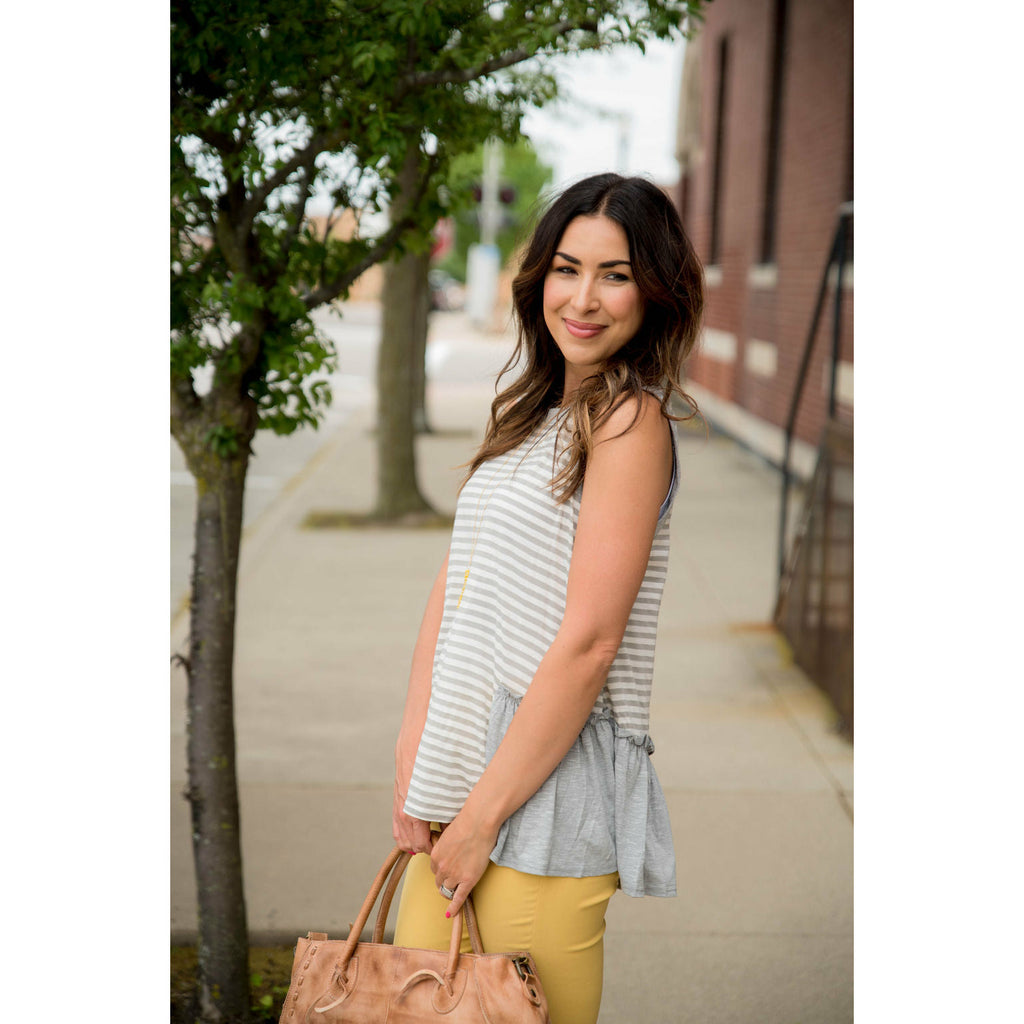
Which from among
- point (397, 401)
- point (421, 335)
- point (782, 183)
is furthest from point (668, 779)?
point (782, 183)

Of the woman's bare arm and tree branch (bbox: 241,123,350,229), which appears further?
tree branch (bbox: 241,123,350,229)

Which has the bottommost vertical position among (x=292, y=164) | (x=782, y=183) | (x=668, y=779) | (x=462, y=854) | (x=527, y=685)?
(x=668, y=779)

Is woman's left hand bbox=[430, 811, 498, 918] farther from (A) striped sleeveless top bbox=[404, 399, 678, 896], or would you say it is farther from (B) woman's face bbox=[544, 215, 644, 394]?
(B) woman's face bbox=[544, 215, 644, 394]

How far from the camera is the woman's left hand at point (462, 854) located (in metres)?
1.88

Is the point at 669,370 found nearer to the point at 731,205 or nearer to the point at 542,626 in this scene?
the point at 542,626

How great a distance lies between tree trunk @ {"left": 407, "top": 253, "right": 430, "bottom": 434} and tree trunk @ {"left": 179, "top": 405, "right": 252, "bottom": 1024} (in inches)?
205

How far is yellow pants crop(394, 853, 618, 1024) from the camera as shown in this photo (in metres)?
1.92

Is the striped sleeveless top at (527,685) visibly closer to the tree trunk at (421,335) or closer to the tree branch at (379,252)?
the tree branch at (379,252)

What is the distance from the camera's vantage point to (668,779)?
15.5 feet

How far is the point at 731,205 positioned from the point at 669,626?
36.0 ft

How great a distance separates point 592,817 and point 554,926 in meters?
0.17

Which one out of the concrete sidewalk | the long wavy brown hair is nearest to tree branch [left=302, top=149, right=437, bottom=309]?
the concrete sidewalk

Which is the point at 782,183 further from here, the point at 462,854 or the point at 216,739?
the point at 462,854
